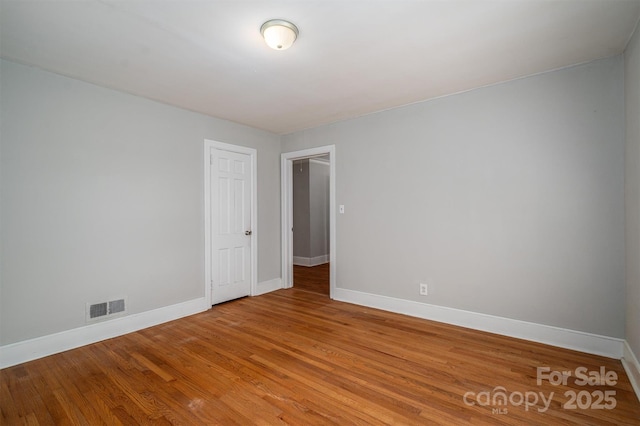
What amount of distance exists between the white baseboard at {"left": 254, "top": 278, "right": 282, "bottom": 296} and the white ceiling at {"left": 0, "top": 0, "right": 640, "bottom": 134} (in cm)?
279

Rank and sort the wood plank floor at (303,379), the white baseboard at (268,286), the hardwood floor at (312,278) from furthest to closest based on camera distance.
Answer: the hardwood floor at (312,278), the white baseboard at (268,286), the wood plank floor at (303,379)

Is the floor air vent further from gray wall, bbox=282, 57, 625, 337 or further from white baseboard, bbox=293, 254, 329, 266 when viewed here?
white baseboard, bbox=293, 254, 329, 266

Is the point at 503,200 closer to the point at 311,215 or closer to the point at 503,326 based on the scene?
the point at 503,326

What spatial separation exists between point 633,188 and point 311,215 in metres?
5.51

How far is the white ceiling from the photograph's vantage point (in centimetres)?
192

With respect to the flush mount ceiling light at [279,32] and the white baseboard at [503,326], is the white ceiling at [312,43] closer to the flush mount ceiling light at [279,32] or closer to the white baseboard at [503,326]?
the flush mount ceiling light at [279,32]

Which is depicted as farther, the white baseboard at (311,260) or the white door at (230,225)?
the white baseboard at (311,260)

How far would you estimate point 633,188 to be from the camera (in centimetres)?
224

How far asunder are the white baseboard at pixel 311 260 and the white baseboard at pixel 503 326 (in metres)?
2.99

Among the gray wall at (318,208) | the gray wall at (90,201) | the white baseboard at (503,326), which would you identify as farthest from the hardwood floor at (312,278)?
the gray wall at (90,201)

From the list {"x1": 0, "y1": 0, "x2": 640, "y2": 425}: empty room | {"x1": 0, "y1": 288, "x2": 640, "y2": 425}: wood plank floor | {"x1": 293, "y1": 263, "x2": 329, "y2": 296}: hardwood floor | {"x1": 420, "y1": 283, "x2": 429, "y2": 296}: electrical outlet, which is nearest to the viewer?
{"x1": 0, "y1": 288, "x2": 640, "y2": 425}: wood plank floor

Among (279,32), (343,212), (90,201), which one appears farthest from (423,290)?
(90,201)

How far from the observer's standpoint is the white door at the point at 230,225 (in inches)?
161

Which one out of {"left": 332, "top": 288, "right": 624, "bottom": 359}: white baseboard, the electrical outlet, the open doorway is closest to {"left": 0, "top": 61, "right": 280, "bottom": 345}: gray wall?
{"left": 332, "top": 288, "right": 624, "bottom": 359}: white baseboard
